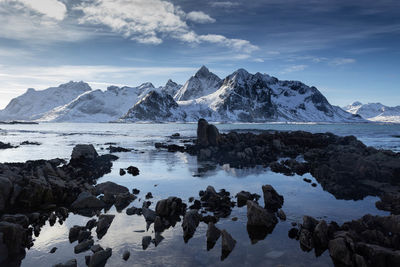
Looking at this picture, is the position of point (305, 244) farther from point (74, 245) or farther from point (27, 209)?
point (27, 209)

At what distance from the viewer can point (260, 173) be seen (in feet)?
100

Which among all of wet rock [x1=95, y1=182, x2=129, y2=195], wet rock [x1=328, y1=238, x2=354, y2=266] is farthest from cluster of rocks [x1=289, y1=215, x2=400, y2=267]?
wet rock [x1=95, y1=182, x2=129, y2=195]

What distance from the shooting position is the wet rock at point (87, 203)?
19.2 meters

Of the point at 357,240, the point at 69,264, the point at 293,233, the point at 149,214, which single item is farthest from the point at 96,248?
the point at 357,240

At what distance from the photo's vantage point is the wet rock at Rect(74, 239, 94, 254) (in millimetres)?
13046

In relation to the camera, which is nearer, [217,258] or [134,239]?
[217,258]

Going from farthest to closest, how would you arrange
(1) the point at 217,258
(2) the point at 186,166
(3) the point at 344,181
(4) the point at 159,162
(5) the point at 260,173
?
(4) the point at 159,162 → (2) the point at 186,166 → (5) the point at 260,173 → (3) the point at 344,181 → (1) the point at 217,258

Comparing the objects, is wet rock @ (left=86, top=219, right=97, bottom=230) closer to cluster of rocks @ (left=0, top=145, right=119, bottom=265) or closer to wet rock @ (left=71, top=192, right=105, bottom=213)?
cluster of rocks @ (left=0, top=145, right=119, bottom=265)

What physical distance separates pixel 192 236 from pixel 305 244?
18.5ft

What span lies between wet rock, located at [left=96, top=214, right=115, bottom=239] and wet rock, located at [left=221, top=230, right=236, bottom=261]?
6434mm

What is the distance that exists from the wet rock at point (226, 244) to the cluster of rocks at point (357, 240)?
3.34 metres

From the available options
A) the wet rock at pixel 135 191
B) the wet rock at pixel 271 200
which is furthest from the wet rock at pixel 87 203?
the wet rock at pixel 271 200

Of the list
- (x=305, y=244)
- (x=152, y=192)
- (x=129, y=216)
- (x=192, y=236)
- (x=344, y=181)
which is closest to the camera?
(x=305, y=244)

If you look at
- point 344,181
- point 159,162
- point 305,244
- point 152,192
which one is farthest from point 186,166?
point 305,244
